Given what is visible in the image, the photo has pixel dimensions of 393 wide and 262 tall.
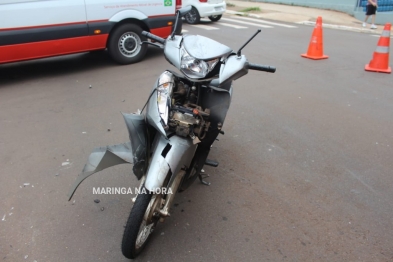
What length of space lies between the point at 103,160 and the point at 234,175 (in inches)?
59.3

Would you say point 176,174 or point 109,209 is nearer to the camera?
point 176,174

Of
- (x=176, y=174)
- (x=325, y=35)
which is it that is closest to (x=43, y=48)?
(x=176, y=174)

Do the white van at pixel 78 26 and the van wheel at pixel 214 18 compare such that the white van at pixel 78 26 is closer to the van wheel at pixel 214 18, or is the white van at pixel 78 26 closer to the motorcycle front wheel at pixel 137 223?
the motorcycle front wheel at pixel 137 223

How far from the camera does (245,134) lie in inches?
178

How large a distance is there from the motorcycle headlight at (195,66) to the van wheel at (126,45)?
4708 millimetres

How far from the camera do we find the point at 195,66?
2.66 m

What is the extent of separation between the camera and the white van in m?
5.85

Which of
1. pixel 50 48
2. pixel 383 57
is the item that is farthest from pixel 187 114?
pixel 383 57

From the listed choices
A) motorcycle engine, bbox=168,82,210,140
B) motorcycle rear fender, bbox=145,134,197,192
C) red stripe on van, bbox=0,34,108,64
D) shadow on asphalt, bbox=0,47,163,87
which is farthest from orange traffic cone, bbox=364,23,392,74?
motorcycle rear fender, bbox=145,134,197,192

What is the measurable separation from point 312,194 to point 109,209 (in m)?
1.93

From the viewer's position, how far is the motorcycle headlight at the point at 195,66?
2.64 m

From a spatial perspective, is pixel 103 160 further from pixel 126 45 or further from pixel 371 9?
pixel 371 9

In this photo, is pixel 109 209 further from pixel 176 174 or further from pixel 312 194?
pixel 312 194

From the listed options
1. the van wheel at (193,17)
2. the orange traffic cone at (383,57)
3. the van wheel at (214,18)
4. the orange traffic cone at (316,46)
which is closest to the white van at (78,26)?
the orange traffic cone at (316,46)
